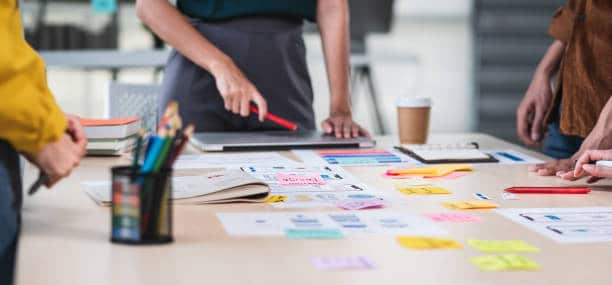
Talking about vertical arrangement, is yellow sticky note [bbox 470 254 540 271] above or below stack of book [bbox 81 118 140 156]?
above

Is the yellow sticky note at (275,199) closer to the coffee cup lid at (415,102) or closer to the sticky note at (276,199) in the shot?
the sticky note at (276,199)

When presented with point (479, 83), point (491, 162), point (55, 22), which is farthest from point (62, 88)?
point (491, 162)

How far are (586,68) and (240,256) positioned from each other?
1303 millimetres

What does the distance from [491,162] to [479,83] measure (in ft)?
14.7

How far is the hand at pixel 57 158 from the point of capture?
1.16 metres

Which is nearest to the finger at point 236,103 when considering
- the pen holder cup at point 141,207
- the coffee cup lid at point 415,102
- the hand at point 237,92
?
the hand at point 237,92

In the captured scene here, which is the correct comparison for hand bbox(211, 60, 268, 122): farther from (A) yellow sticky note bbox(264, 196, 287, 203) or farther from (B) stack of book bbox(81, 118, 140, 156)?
(A) yellow sticky note bbox(264, 196, 287, 203)

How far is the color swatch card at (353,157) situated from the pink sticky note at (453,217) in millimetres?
518

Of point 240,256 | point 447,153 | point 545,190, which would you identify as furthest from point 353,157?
point 240,256

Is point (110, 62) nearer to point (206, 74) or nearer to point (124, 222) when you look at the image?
point (206, 74)

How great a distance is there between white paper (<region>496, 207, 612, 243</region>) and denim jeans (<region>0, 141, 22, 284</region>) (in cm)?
68

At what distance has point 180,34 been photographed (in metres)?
2.17

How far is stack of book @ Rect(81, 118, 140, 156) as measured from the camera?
73.5 inches

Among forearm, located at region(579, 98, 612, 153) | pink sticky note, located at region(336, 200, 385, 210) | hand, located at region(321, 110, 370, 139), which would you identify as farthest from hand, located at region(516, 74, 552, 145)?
pink sticky note, located at region(336, 200, 385, 210)
